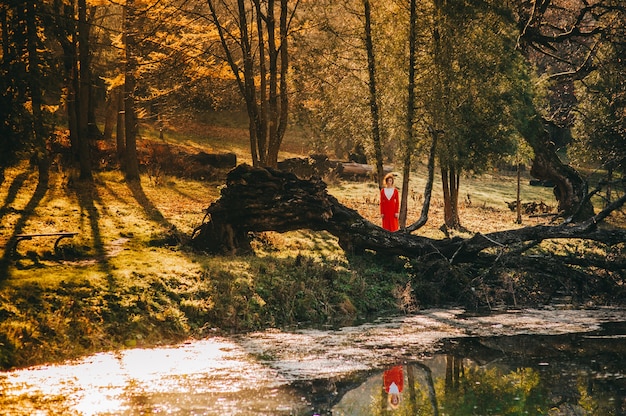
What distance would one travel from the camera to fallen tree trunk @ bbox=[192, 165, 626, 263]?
61.9 feet

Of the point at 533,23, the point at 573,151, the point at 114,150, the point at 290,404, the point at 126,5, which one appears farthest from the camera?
the point at 573,151

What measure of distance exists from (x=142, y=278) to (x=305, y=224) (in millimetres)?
4607

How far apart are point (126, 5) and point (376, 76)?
8.16m

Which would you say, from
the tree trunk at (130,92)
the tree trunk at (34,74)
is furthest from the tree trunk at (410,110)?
the tree trunk at (34,74)

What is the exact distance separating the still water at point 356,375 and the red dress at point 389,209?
6528 millimetres

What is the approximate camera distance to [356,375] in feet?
38.5

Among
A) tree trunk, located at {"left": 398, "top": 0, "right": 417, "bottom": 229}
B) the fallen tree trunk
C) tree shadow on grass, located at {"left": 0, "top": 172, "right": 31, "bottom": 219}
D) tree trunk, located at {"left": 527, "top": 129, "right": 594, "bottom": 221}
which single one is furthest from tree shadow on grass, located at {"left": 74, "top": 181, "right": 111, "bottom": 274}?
tree trunk, located at {"left": 527, "top": 129, "right": 594, "bottom": 221}

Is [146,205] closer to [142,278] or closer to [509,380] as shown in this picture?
[142,278]

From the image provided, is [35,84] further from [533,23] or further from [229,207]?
[533,23]

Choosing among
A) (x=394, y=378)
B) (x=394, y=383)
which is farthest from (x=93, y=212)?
(x=394, y=383)

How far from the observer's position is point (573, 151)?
124ft

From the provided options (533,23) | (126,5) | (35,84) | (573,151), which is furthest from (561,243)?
(35,84)

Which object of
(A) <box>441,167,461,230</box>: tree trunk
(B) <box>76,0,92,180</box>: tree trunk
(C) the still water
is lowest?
(C) the still water

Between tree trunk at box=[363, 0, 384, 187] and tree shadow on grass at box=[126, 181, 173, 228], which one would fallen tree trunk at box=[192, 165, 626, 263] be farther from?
tree trunk at box=[363, 0, 384, 187]
